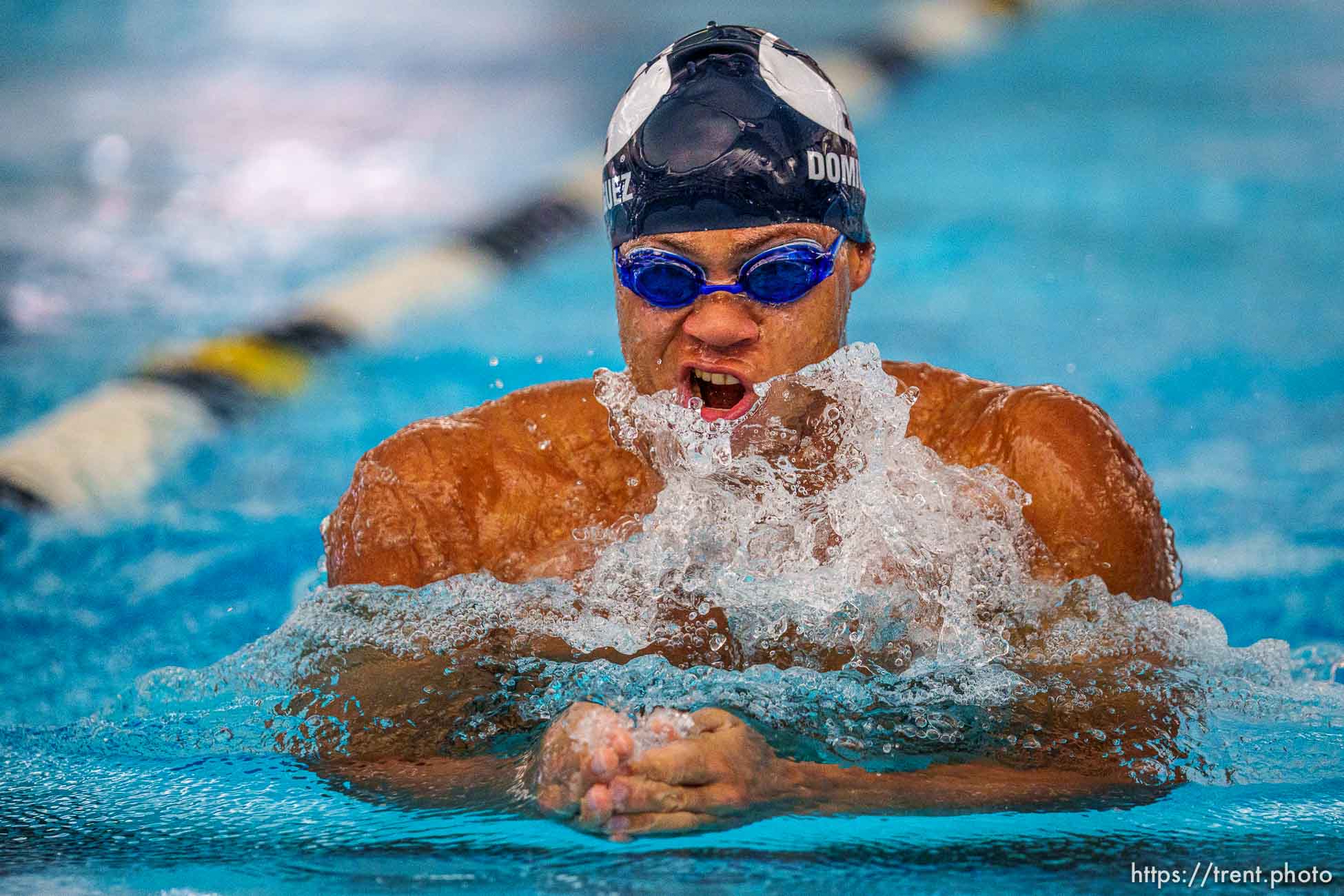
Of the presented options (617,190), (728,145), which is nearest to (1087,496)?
(728,145)

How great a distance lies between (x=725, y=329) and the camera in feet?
6.61

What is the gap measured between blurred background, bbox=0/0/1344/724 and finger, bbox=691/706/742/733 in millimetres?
1389

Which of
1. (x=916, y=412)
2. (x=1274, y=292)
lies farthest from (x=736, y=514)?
(x=1274, y=292)

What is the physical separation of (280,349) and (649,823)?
281 cm

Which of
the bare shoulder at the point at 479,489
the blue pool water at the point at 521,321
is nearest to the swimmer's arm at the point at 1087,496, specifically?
the blue pool water at the point at 521,321

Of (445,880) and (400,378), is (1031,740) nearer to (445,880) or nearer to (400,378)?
(445,880)

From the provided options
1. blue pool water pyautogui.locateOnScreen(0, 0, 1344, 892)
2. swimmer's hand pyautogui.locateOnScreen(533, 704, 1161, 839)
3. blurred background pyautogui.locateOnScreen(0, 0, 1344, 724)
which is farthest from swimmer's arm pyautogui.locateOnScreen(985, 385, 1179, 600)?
blurred background pyautogui.locateOnScreen(0, 0, 1344, 724)

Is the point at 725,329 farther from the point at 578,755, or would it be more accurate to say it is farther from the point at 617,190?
the point at 578,755

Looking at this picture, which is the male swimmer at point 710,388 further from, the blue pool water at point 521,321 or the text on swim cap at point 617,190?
the blue pool water at point 521,321

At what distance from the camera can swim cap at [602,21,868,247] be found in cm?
208

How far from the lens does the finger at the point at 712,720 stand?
154 cm

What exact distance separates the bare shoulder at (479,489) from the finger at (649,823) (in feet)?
2.31

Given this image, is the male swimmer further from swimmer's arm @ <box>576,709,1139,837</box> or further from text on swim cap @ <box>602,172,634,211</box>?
swimmer's arm @ <box>576,709,1139,837</box>

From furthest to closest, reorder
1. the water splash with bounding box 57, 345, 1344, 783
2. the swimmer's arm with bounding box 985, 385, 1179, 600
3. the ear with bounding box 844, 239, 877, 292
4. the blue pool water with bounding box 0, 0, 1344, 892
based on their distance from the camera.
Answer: the ear with bounding box 844, 239, 877, 292 < the swimmer's arm with bounding box 985, 385, 1179, 600 < the water splash with bounding box 57, 345, 1344, 783 < the blue pool water with bounding box 0, 0, 1344, 892
